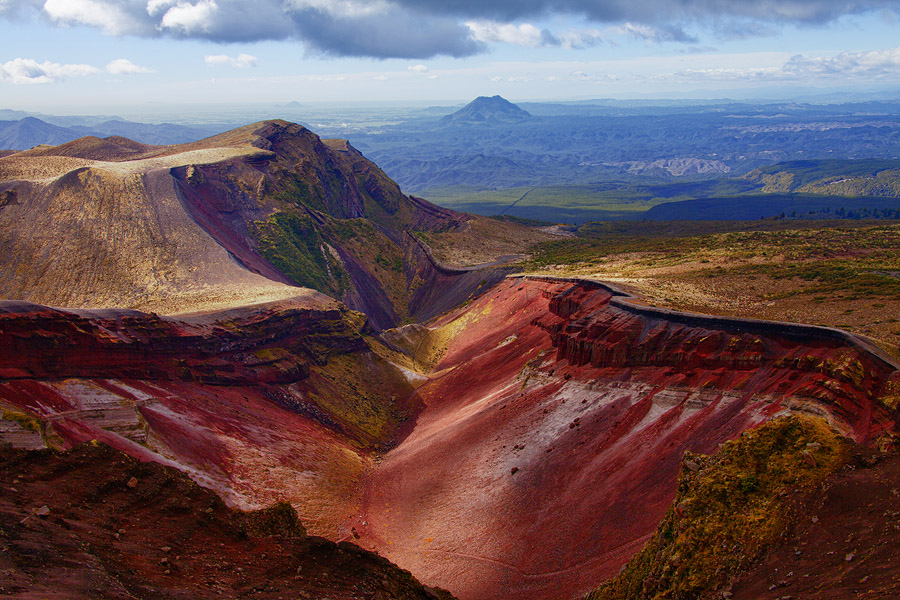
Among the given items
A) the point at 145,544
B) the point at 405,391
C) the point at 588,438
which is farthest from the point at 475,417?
the point at 145,544

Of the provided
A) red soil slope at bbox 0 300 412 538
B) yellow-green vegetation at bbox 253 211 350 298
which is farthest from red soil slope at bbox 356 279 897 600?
yellow-green vegetation at bbox 253 211 350 298

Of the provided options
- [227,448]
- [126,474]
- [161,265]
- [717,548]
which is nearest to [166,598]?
[126,474]

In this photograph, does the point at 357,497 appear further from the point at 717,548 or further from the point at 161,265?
the point at 161,265

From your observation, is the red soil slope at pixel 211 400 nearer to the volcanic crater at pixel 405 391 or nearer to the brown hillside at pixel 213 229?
the volcanic crater at pixel 405 391

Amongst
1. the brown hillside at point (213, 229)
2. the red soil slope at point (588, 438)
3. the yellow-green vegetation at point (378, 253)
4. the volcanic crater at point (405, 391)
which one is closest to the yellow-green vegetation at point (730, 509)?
the volcanic crater at point (405, 391)

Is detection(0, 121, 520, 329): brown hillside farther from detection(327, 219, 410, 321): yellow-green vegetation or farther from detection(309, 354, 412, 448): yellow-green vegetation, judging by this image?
detection(309, 354, 412, 448): yellow-green vegetation

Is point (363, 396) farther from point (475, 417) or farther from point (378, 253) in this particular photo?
point (378, 253)
